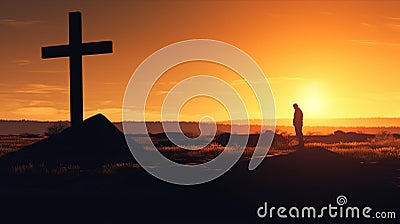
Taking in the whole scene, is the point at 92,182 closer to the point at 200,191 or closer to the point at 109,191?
the point at 109,191

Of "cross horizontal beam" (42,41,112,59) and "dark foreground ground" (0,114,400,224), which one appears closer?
"dark foreground ground" (0,114,400,224)

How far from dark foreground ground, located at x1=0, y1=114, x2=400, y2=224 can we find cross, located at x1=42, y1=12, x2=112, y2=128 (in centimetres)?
76

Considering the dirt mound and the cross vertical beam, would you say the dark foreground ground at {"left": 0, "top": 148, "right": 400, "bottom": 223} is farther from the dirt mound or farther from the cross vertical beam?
the cross vertical beam

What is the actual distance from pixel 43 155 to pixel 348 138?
3693 cm

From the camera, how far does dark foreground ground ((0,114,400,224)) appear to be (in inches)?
587

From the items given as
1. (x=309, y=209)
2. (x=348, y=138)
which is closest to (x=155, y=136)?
(x=348, y=138)

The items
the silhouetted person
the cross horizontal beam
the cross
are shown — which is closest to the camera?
the cross horizontal beam

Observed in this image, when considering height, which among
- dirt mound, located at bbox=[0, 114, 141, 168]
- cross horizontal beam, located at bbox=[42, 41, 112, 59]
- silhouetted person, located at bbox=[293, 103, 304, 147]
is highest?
cross horizontal beam, located at bbox=[42, 41, 112, 59]

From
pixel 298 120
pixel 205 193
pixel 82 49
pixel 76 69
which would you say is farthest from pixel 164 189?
pixel 298 120

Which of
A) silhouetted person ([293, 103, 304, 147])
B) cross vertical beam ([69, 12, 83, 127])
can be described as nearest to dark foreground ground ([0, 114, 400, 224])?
cross vertical beam ([69, 12, 83, 127])

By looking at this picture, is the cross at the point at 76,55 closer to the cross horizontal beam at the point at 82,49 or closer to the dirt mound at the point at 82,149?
the cross horizontal beam at the point at 82,49

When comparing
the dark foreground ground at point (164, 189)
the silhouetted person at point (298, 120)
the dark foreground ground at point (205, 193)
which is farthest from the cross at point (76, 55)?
the silhouetted person at point (298, 120)

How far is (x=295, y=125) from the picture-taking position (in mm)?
27016

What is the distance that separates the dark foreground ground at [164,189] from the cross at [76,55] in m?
0.76
